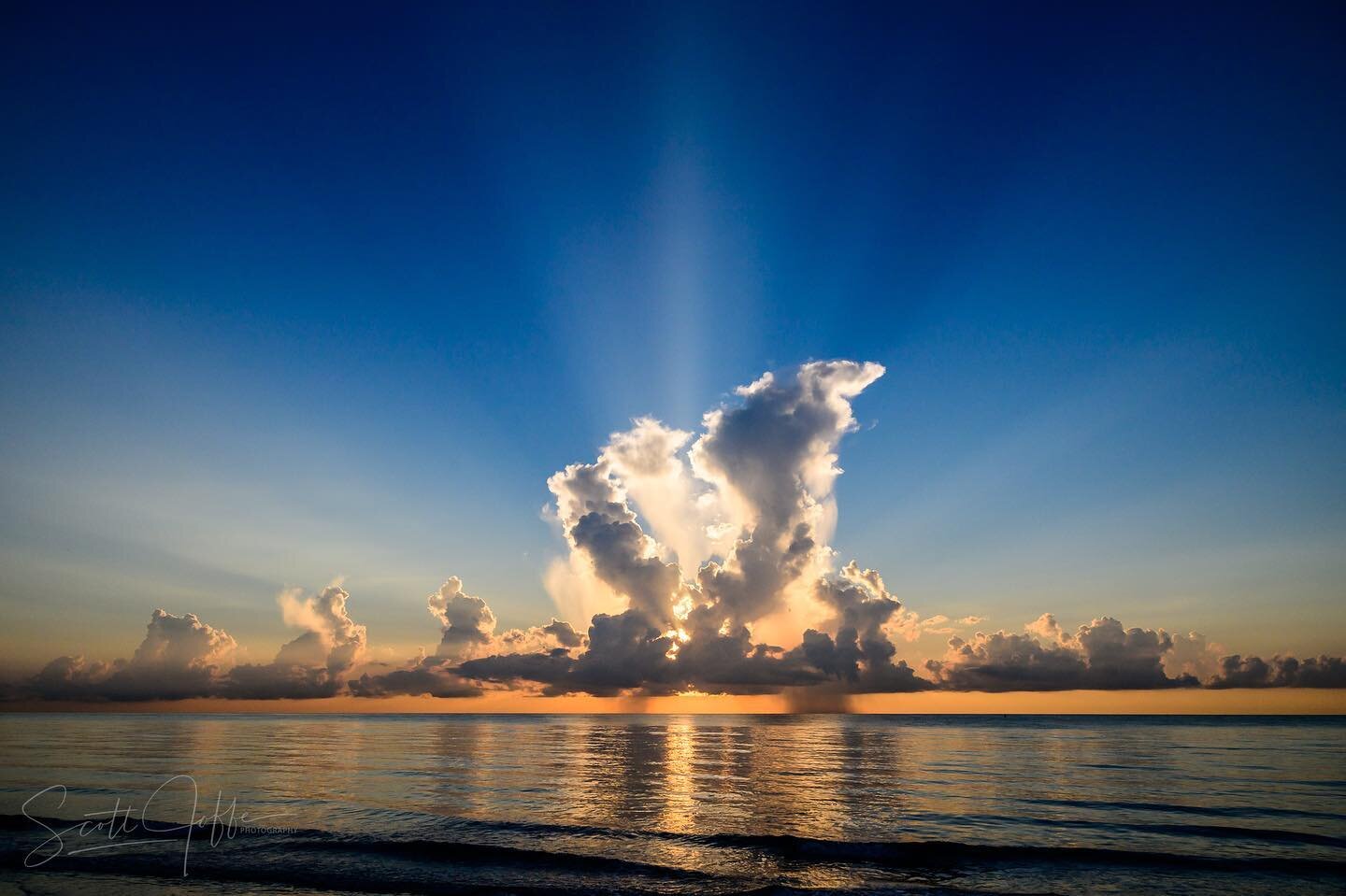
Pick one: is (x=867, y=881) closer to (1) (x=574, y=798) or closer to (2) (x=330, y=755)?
(1) (x=574, y=798)
